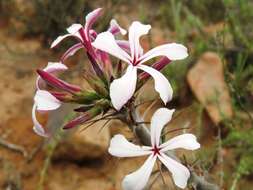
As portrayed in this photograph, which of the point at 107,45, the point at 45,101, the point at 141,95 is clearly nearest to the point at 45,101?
the point at 45,101

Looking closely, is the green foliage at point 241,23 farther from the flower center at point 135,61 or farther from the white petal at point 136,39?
the flower center at point 135,61

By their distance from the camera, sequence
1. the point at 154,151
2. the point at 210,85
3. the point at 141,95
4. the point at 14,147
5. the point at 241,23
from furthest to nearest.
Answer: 1. the point at 241,23
2. the point at 210,85
3. the point at 14,147
4. the point at 141,95
5. the point at 154,151

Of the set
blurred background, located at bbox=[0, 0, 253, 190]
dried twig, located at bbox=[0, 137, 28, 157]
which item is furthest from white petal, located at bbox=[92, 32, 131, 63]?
dried twig, located at bbox=[0, 137, 28, 157]

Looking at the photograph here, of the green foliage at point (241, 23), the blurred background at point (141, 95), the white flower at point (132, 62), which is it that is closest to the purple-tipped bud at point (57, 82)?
the white flower at point (132, 62)

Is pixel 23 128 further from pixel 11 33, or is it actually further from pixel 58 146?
pixel 11 33

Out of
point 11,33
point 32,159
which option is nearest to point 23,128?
point 32,159

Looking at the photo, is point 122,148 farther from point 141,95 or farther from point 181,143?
point 141,95
